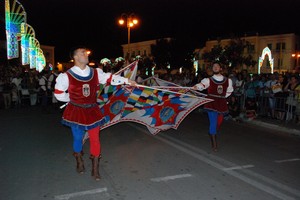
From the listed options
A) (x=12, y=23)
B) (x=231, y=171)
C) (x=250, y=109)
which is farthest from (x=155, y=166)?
(x=12, y=23)

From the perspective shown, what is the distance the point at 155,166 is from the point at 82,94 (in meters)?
1.86

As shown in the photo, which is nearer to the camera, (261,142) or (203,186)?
(203,186)

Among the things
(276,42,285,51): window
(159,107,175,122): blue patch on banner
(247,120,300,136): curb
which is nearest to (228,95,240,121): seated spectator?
(247,120,300,136): curb

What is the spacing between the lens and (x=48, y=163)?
5.64m

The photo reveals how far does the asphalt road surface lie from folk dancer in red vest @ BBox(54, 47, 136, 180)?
614 millimetres

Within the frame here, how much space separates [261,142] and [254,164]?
2110mm

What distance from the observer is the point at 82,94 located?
459 centimetres

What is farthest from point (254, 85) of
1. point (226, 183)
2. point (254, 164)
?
point (226, 183)

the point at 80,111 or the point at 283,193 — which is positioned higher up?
the point at 80,111

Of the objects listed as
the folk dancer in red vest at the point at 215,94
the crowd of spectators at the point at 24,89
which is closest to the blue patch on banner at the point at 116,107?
the folk dancer in red vest at the point at 215,94

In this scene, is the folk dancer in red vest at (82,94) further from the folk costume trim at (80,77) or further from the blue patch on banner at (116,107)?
the blue patch on banner at (116,107)

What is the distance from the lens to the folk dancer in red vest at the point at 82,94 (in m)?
4.54

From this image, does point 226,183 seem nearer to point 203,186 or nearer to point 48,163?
point 203,186

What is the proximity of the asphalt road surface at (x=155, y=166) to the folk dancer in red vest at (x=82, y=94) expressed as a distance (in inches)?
24.2
